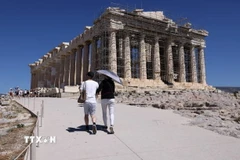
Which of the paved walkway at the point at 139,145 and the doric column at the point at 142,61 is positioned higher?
the doric column at the point at 142,61

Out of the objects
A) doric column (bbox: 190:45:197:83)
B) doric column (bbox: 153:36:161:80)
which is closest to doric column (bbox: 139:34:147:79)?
doric column (bbox: 153:36:161:80)

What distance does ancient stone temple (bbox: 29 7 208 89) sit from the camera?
3309 centimetres

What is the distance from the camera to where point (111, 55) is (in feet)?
105

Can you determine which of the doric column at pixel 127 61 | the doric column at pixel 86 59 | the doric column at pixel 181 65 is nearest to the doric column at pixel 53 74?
the doric column at pixel 86 59

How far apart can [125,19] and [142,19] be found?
10.7 ft

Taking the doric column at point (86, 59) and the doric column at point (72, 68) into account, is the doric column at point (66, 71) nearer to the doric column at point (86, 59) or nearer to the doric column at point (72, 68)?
the doric column at point (72, 68)

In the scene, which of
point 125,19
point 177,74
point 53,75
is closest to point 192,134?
point 125,19

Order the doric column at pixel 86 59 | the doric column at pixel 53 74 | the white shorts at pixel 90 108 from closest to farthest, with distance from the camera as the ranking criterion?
the white shorts at pixel 90 108 < the doric column at pixel 86 59 < the doric column at pixel 53 74

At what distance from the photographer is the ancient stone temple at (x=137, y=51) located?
33.1 m

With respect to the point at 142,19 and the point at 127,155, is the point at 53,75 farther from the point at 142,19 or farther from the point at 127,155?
the point at 127,155

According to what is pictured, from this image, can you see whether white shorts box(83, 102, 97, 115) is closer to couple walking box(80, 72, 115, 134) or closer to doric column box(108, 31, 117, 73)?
couple walking box(80, 72, 115, 134)

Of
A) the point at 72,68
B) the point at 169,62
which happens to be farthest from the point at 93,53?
the point at 169,62

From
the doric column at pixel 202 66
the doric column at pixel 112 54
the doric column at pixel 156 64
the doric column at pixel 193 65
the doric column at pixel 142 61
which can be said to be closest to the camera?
the doric column at pixel 112 54

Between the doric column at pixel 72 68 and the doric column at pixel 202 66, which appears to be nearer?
the doric column at pixel 72 68
